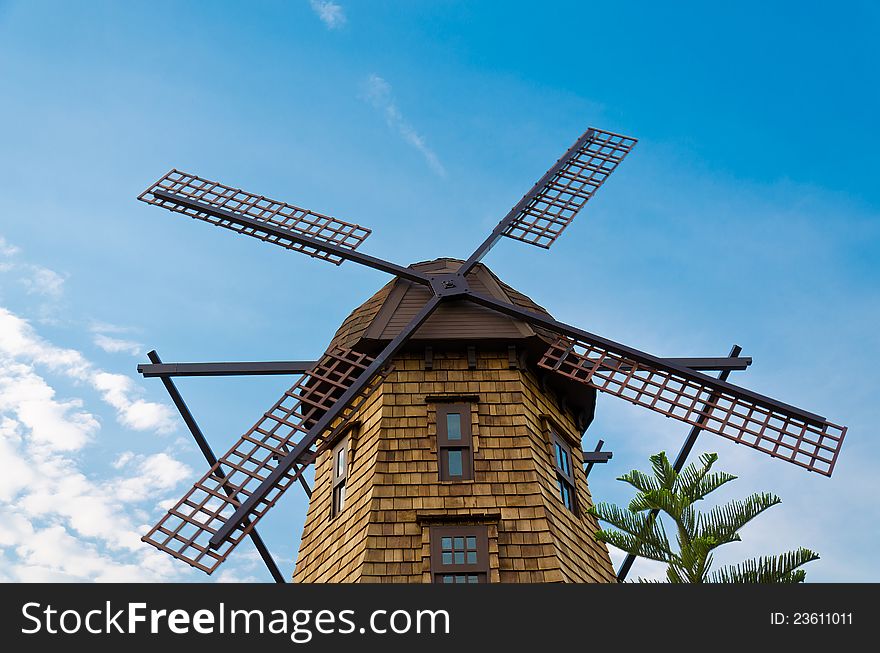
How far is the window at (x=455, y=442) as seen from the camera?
44.6ft

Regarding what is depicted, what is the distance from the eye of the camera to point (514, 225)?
55.5 feet

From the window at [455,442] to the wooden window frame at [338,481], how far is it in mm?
1447

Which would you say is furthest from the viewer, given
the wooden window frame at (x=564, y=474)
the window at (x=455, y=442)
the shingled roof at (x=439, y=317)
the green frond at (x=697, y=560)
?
the shingled roof at (x=439, y=317)

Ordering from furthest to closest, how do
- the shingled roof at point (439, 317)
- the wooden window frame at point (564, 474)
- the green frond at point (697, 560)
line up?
the shingled roof at point (439, 317) → the wooden window frame at point (564, 474) → the green frond at point (697, 560)

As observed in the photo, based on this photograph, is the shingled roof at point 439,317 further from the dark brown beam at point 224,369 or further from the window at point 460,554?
the window at point 460,554

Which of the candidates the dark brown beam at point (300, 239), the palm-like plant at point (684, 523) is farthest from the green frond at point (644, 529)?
the dark brown beam at point (300, 239)

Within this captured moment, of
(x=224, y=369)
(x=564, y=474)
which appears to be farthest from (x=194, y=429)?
(x=564, y=474)

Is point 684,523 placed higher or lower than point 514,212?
lower

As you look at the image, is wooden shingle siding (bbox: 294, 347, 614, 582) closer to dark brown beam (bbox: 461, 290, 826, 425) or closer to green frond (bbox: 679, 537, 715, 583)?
dark brown beam (bbox: 461, 290, 826, 425)

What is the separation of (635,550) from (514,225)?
7438mm

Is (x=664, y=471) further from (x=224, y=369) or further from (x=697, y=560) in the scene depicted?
(x=224, y=369)

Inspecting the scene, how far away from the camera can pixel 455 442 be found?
45.3 ft

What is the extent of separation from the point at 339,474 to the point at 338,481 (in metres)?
0.13

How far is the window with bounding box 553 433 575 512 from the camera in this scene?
14438 mm
